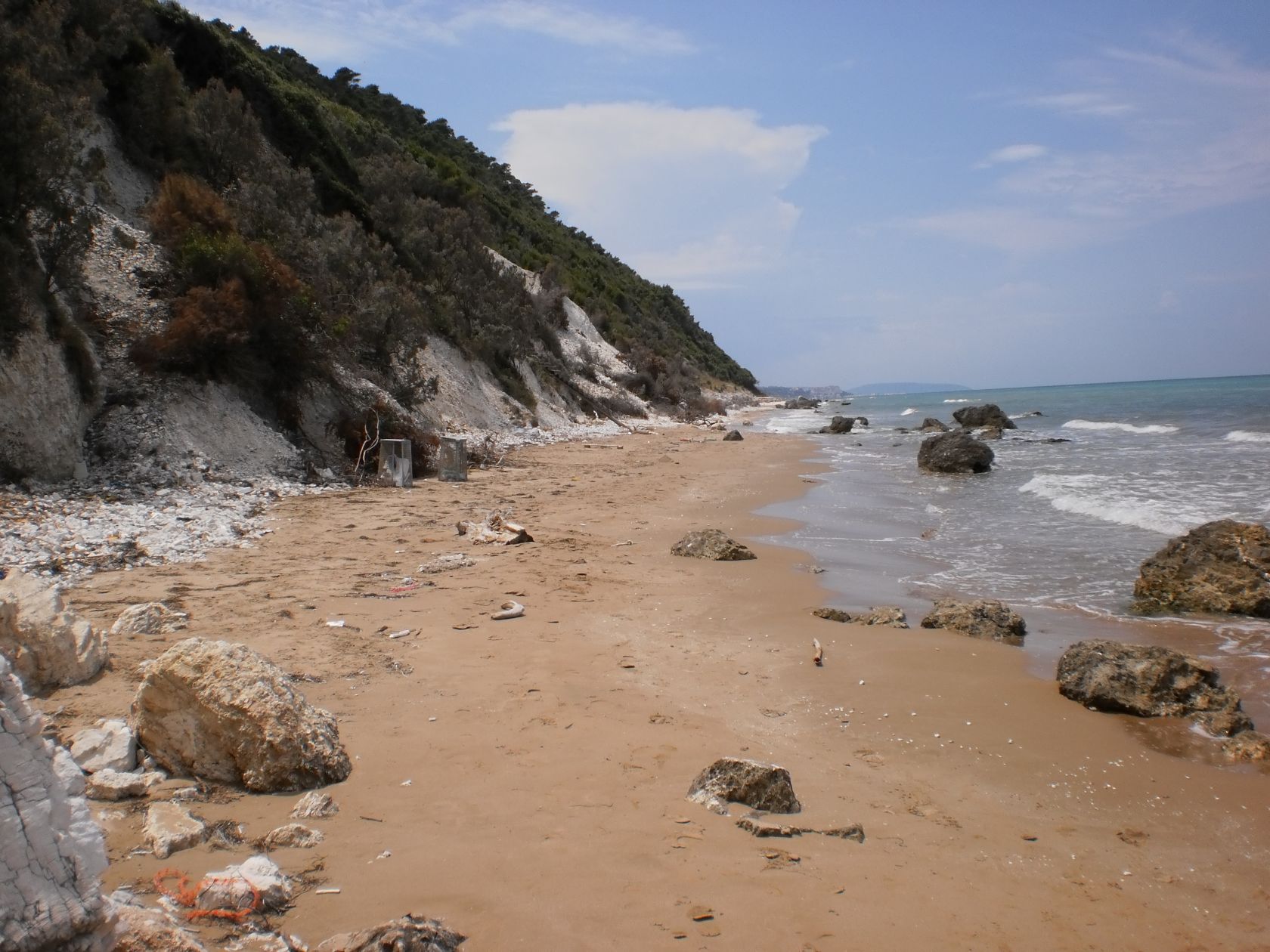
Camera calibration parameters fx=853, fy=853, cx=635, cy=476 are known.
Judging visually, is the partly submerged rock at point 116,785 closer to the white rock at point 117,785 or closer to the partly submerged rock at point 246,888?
the white rock at point 117,785

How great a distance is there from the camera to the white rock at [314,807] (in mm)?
3615

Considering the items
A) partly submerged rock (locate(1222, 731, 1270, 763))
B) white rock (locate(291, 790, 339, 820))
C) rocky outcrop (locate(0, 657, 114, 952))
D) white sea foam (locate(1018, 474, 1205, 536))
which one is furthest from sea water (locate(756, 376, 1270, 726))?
rocky outcrop (locate(0, 657, 114, 952))

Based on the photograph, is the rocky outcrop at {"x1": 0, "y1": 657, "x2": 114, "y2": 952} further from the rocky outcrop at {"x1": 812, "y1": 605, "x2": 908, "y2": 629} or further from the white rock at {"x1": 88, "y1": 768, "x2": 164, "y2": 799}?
the rocky outcrop at {"x1": 812, "y1": 605, "x2": 908, "y2": 629}

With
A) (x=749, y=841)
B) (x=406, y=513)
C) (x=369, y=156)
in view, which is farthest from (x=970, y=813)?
(x=369, y=156)

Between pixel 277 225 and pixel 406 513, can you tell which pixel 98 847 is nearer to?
pixel 406 513

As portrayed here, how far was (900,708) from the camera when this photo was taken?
5582mm

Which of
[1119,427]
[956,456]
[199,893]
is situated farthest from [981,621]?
[1119,427]

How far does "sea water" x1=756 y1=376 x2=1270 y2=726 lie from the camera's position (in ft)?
25.8

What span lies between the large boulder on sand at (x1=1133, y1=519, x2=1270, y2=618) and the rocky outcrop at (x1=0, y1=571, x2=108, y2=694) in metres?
8.62

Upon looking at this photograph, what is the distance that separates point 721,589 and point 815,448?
69.3ft

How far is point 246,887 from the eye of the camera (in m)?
2.90

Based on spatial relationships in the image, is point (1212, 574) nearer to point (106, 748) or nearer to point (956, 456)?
point (106, 748)

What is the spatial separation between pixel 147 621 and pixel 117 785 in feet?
8.63

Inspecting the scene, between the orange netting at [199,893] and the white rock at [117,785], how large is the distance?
0.74m
